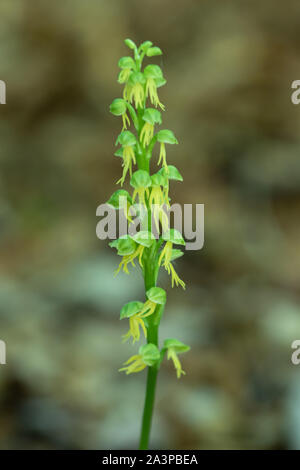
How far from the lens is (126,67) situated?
4.40ft

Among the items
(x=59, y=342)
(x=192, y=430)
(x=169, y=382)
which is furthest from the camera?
(x=59, y=342)

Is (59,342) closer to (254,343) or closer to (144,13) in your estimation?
(254,343)

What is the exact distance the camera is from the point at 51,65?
5.93 m

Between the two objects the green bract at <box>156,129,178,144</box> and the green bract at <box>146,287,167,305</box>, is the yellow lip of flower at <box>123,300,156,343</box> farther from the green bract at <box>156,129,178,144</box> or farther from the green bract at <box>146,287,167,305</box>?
the green bract at <box>156,129,178,144</box>

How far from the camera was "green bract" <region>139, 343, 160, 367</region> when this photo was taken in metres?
1.33

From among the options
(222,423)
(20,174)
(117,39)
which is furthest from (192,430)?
(117,39)

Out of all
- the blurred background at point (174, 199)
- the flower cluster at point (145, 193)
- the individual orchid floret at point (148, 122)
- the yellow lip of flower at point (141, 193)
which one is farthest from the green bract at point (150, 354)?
the blurred background at point (174, 199)

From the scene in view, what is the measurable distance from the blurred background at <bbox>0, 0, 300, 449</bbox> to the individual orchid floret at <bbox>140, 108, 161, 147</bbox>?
1721 millimetres

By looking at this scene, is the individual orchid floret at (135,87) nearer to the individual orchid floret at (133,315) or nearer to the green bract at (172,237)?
the green bract at (172,237)

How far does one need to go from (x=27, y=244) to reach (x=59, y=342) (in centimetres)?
162

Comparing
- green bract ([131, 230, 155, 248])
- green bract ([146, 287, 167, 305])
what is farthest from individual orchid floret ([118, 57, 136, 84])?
green bract ([146, 287, 167, 305])

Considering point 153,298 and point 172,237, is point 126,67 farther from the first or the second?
point 153,298

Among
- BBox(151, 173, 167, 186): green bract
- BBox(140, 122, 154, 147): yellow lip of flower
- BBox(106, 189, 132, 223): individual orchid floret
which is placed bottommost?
BBox(106, 189, 132, 223): individual orchid floret

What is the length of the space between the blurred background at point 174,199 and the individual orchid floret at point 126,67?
1.80m
